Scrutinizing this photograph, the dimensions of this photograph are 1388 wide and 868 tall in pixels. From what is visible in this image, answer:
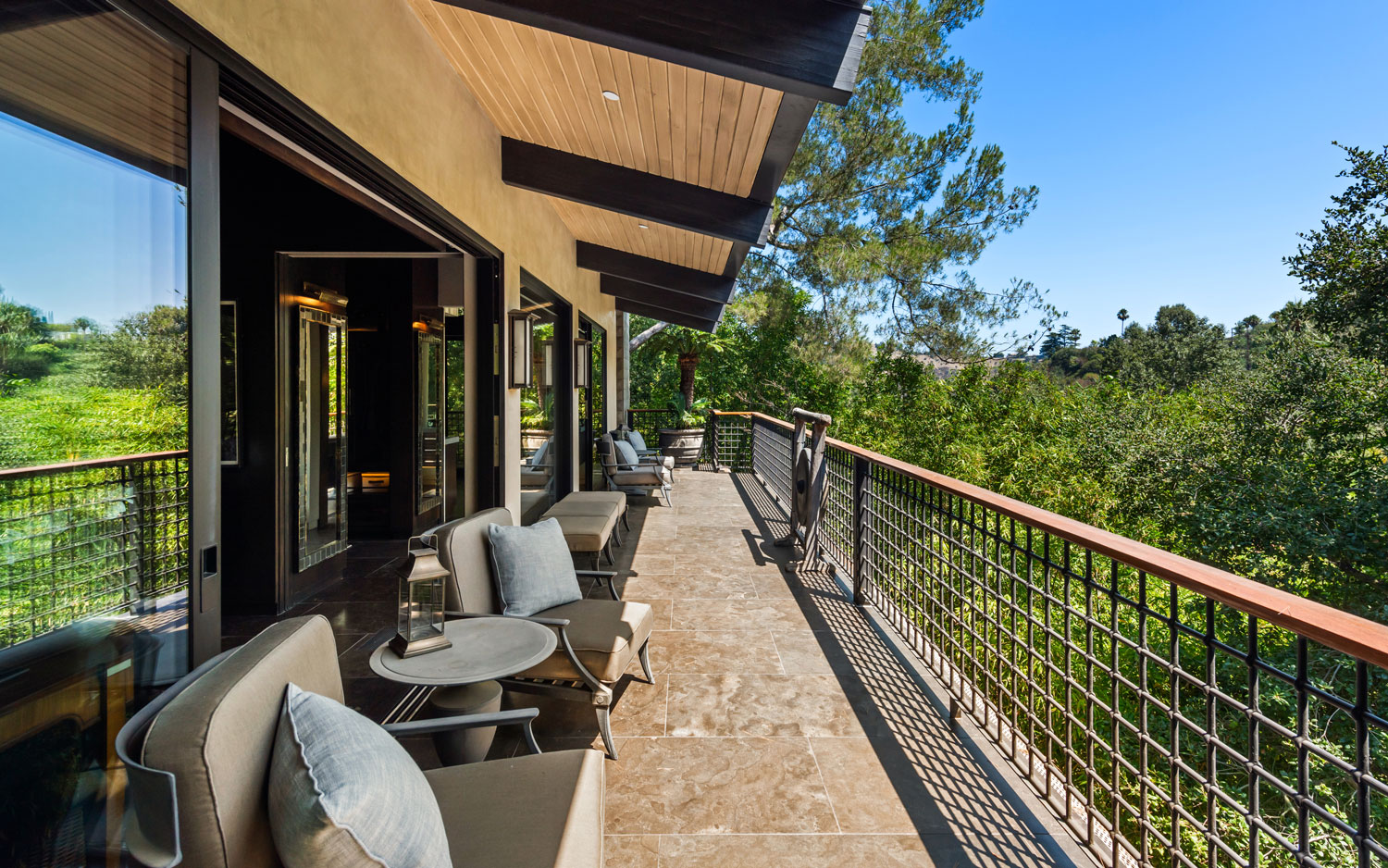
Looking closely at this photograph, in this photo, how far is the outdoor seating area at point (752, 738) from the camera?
1.97 meters

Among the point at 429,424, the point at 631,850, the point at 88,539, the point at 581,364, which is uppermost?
the point at 581,364

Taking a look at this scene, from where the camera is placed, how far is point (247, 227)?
13.2ft

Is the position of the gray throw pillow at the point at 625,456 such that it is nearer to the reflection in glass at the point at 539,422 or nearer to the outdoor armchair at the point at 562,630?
the reflection in glass at the point at 539,422

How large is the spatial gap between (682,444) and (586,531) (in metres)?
7.84

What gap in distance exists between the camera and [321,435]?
185 inches

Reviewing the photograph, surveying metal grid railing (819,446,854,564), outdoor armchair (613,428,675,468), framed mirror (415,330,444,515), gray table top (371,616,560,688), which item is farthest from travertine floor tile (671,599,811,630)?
outdoor armchair (613,428,675,468)

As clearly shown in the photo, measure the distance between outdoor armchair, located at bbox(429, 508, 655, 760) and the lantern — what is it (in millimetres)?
295

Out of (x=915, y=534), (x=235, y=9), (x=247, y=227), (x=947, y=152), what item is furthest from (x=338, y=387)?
(x=947, y=152)

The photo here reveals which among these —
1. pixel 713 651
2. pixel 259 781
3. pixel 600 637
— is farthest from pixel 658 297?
pixel 259 781

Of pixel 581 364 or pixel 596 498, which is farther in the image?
pixel 581 364

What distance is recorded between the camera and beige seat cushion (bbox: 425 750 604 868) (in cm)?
138

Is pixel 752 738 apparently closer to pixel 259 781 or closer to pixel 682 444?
pixel 259 781

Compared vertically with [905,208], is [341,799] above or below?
below

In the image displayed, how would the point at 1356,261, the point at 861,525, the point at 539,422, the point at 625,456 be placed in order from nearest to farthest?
the point at 861,525, the point at 539,422, the point at 625,456, the point at 1356,261
